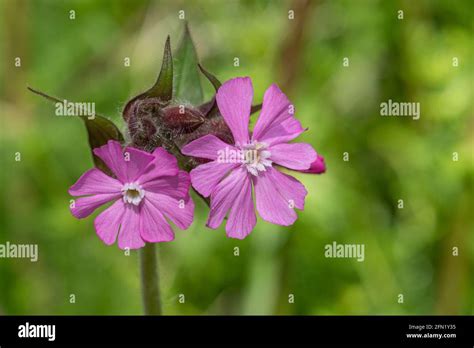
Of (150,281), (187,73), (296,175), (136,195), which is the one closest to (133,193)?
(136,195)

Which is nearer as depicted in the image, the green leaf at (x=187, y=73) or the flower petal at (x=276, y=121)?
the flower petal at (x=276, y=121)

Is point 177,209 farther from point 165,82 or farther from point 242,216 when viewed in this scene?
point 165,82

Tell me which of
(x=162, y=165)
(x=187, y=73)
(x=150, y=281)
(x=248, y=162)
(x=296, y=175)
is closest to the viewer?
(x=162, y=165)

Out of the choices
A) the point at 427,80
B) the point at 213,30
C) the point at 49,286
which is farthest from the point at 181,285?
the point at 427,80


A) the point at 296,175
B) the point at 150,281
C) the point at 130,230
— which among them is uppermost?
the point at 296,175

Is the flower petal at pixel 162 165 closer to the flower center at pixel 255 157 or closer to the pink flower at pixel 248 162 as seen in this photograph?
the pink flower at pixel 248 162

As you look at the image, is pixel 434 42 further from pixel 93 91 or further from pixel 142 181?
pixel 142 181

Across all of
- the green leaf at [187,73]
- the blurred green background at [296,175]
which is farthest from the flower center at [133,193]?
the blurred green background at [296,175]
